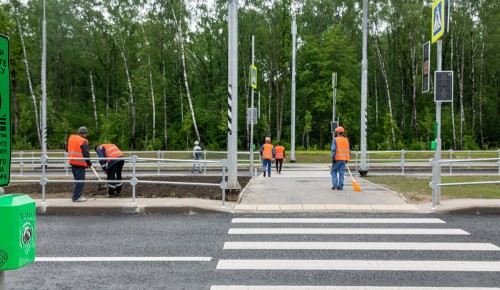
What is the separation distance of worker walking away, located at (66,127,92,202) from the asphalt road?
1.24 metres

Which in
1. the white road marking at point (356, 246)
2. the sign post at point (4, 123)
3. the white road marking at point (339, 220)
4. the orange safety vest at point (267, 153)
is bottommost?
the white road marking at point (339, 220)

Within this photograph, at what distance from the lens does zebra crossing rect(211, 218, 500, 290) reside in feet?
18.1

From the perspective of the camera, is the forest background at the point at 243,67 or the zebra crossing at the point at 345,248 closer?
the zebra crossing at the point at 345,248

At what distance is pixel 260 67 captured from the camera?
5331 centimetres

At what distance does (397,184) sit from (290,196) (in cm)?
508

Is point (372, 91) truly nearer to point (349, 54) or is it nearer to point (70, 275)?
point (349, 54)

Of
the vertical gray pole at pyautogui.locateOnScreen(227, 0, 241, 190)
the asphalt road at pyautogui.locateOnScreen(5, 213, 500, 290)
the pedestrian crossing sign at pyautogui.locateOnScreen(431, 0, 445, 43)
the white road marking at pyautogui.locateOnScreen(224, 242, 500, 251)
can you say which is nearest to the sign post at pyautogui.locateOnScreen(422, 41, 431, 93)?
the pedestrian crossing sign at pyautogui.locateOnScreen(431, 0, 445, 43)

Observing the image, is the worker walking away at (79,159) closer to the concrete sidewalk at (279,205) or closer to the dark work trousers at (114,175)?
the concrete sidewalk at (279,205)

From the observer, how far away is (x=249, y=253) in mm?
6449

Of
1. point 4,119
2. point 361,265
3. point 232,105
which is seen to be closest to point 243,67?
point 232,105

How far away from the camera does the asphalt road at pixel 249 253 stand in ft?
17.0

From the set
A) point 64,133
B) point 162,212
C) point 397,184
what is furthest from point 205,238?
point 64,133

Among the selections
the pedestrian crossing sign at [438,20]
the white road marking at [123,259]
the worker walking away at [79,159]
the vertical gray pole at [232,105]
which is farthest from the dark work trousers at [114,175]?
the pedestrian crossing sign at [438,20]

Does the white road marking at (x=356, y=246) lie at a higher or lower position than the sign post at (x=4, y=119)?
lower
